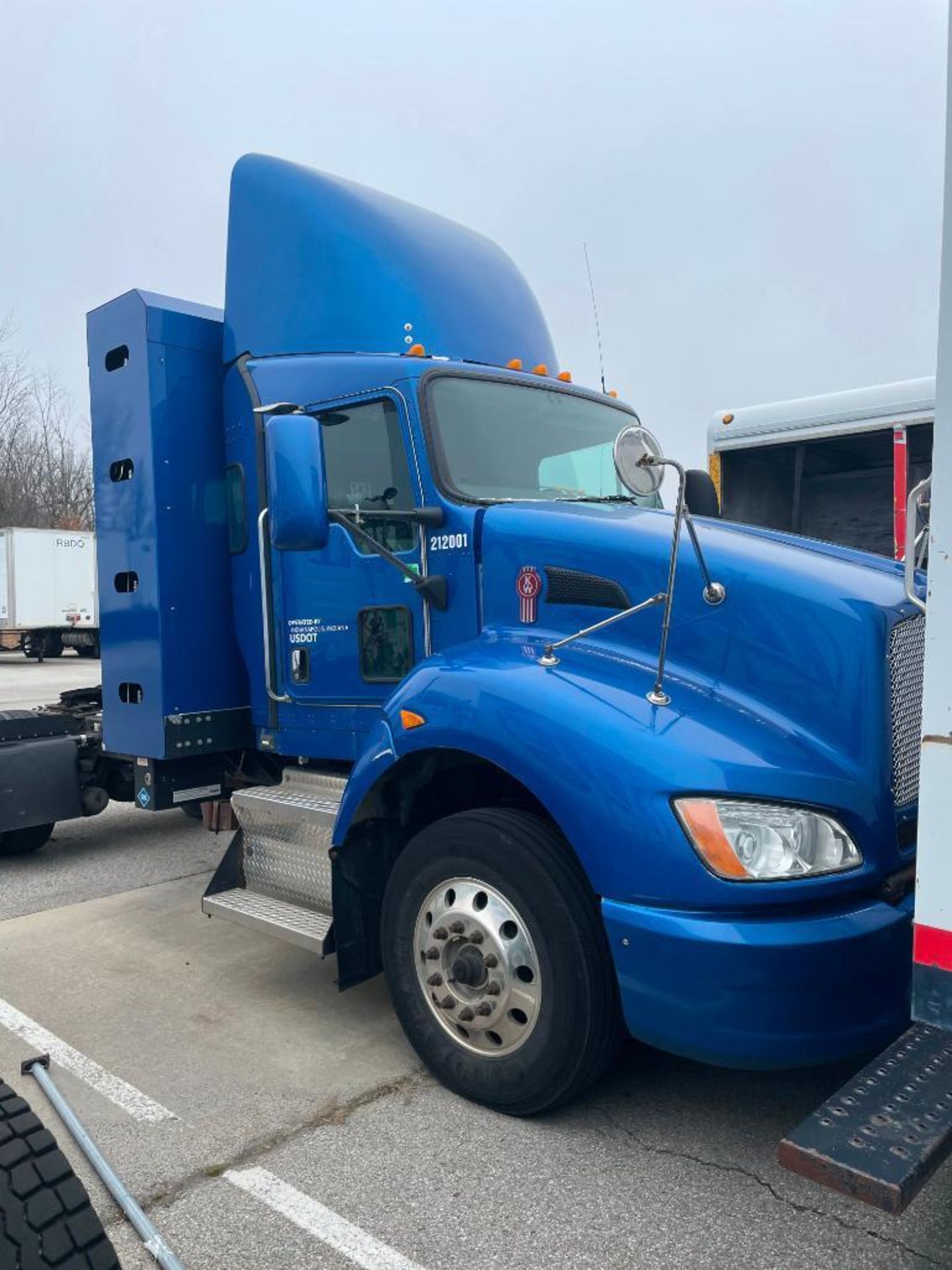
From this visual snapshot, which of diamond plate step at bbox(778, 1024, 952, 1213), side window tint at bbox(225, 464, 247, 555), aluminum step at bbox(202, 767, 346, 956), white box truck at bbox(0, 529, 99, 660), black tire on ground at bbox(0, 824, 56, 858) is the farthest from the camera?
white box truck at bbox(0, 529, 99, 660)

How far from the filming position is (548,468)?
4.12m

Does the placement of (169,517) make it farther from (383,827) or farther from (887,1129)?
(887,1129)

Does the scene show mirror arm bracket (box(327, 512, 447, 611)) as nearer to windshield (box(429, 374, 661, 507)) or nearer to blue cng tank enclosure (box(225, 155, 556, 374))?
windshield (box(429, 374, 661, 507))

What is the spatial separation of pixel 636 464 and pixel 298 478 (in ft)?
4.34

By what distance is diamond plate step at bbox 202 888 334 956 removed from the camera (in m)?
3.64

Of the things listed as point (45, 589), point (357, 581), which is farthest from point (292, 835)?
point (45, 589)

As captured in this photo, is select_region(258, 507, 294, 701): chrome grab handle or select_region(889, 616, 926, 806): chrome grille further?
select_region(258, 507, 294, 701): chrome grab handle

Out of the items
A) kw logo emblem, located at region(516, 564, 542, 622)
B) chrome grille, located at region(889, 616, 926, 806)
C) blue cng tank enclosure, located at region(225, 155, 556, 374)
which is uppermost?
blue cng tank enclosure, located at region(225, 155, 556, 374)

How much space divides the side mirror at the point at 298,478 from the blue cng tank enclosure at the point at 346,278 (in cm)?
86

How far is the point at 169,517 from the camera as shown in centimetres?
486

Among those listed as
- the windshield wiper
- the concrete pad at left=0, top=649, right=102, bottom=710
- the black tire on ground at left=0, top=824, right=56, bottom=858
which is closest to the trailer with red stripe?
the windshield wiper

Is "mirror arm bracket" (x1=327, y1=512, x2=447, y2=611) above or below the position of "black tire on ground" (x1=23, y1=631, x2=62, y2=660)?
above

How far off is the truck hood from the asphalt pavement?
1217mm

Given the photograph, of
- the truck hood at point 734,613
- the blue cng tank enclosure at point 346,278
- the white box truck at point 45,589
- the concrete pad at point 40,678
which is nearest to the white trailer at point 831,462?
the blue cng tank enclosure at point 346,278
